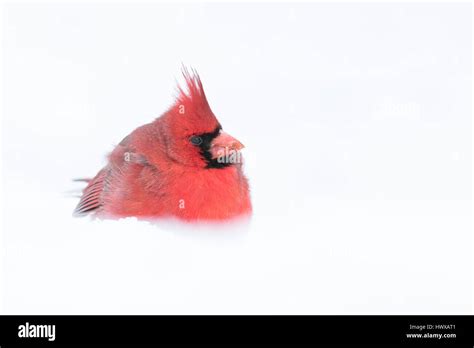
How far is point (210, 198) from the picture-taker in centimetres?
316

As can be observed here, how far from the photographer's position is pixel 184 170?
3.18m

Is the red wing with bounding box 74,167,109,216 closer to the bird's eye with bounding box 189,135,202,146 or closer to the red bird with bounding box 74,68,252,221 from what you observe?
the red bird with bounding box 74,68,252,221

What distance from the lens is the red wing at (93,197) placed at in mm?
3451

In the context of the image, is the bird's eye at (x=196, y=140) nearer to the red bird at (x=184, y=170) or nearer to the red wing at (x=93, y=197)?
the red bird at (x=184, y=170)

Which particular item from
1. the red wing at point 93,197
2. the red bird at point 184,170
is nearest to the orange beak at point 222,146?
the red bird at point 184,170

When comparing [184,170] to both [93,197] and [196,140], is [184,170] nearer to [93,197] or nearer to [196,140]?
[196,140]

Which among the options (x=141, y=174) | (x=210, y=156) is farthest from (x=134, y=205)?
(x=210, y=156)

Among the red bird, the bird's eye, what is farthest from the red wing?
the bird's eye

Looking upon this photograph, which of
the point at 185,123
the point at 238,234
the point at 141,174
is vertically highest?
the point at 185,123

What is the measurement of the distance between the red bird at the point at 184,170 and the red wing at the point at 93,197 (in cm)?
13

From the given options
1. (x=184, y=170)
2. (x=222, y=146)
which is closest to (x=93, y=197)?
(x=184, y=170)

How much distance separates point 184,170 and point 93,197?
54 cm

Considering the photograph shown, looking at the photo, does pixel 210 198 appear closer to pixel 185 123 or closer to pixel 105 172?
pixel 185 123

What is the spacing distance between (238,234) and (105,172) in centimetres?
72
